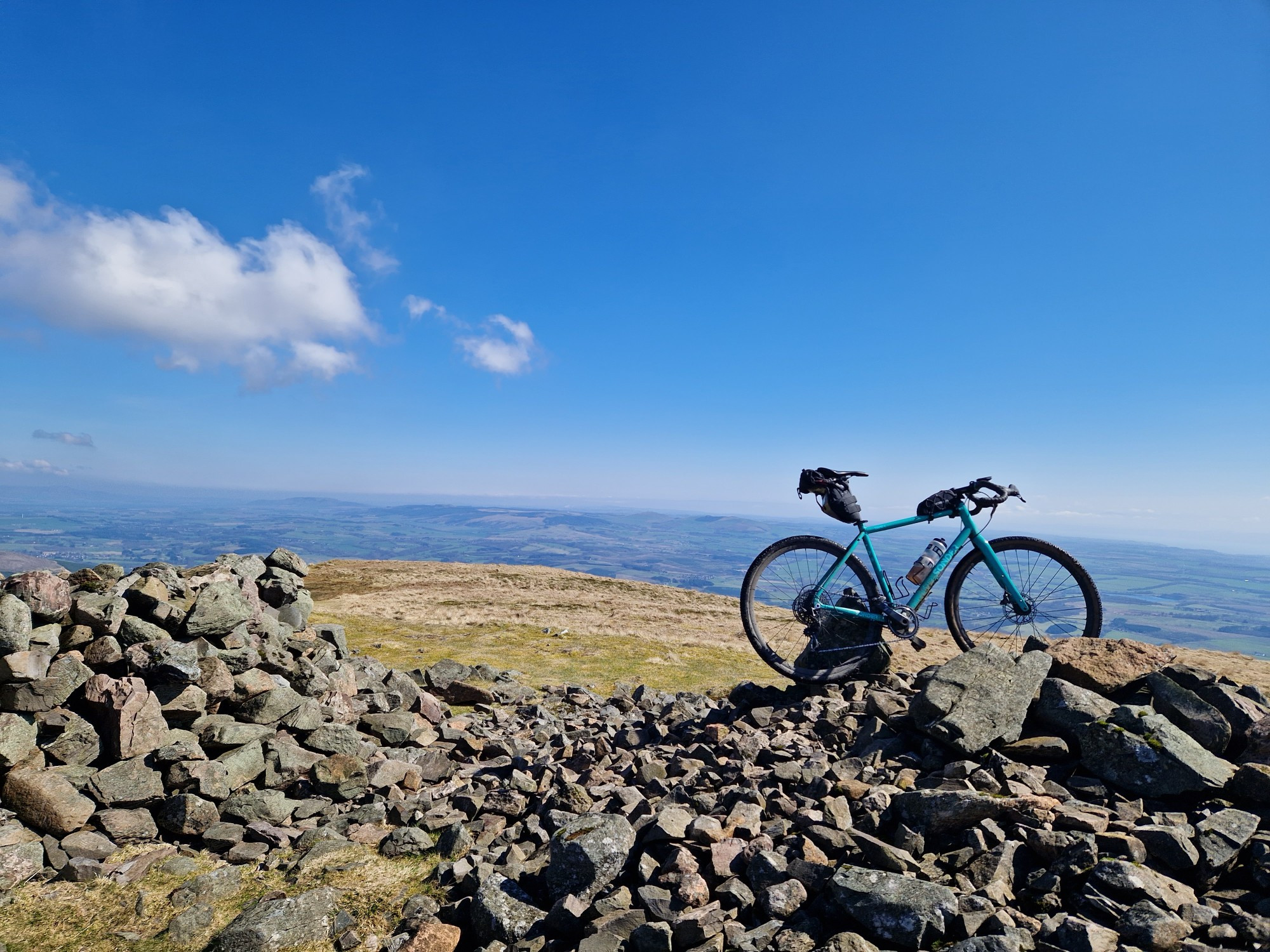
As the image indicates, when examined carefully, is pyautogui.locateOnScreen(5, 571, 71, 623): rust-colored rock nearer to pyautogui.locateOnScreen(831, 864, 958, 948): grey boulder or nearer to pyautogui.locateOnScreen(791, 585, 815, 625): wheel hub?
pyautogui.locateOnScreen(831, 864, 958, 948): grey boulder

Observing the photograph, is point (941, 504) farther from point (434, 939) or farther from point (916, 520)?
point (434, 939)

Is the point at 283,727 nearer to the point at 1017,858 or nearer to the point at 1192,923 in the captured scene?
the point at 1017,858

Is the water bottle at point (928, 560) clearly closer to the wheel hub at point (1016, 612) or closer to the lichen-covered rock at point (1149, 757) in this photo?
the wheel hub at point (1016, 612)

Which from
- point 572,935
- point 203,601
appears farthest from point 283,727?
point 572,935

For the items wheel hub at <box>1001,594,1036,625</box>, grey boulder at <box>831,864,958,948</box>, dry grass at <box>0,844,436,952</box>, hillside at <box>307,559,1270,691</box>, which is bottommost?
hillside at <box>307,559,1270,691</box>

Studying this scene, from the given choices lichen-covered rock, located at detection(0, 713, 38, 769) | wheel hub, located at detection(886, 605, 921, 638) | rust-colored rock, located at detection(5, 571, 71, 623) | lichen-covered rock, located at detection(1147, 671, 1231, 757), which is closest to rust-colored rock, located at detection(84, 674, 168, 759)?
lichen-covered rock, located at detection(0, 713, 38, 769)

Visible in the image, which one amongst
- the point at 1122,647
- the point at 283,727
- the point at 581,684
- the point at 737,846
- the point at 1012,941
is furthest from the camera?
the point at 581,684

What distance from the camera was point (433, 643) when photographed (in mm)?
26203

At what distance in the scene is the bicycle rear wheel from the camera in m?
10.7

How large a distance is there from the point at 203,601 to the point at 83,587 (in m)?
1.85

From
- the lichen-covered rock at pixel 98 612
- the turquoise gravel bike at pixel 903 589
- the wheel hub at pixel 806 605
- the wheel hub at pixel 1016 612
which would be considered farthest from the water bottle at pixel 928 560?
the lichen-covered rock at pixel 98 612

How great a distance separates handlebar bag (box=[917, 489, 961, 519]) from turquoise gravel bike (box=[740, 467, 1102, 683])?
0.01 metres

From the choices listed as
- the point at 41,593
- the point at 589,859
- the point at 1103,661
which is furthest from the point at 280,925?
the point at 1103,661

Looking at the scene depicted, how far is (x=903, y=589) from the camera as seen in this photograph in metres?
10.9
